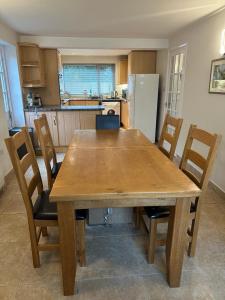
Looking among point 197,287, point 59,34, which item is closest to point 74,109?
point 59,34

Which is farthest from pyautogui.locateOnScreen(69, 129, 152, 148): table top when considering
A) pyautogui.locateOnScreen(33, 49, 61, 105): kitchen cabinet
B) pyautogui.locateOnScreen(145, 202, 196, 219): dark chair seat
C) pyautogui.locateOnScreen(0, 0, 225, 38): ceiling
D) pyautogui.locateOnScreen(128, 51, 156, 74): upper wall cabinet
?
pyautogui.locateOnScreen(128, 51, 156, 74): upper wall cabinet

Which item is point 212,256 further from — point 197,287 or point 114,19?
point 114,19

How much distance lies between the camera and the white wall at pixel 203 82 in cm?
270

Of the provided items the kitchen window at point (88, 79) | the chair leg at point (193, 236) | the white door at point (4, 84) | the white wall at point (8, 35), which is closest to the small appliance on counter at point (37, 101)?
the white door at point (4, 84)

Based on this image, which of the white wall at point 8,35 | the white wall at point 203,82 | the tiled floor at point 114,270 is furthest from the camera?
the white wall at point 8,35

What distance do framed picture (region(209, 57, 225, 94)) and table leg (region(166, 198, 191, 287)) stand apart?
6.33 ft

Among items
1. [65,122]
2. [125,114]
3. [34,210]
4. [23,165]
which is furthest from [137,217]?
[125,114]

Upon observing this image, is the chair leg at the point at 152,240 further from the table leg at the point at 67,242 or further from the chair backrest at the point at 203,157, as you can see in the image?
the table leg at the point at 67,242

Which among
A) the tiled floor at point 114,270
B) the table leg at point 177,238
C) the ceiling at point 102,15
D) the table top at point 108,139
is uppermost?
the ceiling at point 102,15

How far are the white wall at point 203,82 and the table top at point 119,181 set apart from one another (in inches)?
57.7

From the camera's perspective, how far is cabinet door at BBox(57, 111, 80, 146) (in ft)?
14.2

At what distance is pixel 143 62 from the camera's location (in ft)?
16.9

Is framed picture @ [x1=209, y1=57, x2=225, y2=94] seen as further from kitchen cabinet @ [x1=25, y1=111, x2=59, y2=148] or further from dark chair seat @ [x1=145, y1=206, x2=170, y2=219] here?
kitchen cabinet @ [x1=25, y1=111, x2=59, y2=148]

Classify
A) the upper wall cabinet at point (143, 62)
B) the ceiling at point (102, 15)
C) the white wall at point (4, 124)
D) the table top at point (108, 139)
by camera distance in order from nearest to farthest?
1. the table top at point (108, 139)
2. the ceiling at point (102, 15)
3. the white wall at point (4, 124)
4. the upper wall cabinet at point (143, 62)
